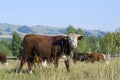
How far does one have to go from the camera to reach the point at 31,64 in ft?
46.2

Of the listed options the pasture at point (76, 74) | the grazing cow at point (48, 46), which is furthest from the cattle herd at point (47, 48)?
the pasture at point (76, 74)

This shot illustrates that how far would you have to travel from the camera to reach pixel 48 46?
14.1m

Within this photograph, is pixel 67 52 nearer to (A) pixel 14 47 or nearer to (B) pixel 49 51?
(B) pixel 49 51

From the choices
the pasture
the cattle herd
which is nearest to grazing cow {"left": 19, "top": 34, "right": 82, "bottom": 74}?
the cattle herd

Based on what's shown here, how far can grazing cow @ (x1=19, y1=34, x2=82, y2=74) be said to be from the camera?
1364 centimetres

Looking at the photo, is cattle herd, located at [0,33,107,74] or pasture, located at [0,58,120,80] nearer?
pasture, located at [0,58,120,80]

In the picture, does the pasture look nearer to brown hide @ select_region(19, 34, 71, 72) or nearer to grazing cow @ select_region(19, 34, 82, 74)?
grazing cow @ select_region(19, 34, 82, 74)

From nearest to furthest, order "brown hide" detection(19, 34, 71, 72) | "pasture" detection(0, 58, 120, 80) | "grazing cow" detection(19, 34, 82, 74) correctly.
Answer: "pasture" detection(0, 58, 120, 80) → "grazing cow" detection(19, 34, 82, 74) → "brown hide" detection(19, 34, 71, 72)

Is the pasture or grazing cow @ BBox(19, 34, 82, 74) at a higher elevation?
grazing cow @ BBox(19, 34, 82, 74)

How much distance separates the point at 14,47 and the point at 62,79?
271 ft

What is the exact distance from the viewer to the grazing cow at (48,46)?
1364 centimetres

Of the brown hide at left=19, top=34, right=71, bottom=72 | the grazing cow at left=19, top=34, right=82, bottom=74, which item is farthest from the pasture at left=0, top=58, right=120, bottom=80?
the brown hide at left=19, top=34, right=71, bottom=72

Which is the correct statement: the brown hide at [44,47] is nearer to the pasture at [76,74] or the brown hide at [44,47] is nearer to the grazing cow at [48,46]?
the grazing cow at [48,46]

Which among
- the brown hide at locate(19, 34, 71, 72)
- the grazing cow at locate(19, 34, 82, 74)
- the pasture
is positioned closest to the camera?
the pasture
